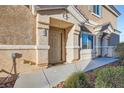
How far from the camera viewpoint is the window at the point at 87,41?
11195 mm

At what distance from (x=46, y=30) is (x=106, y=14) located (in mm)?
6226

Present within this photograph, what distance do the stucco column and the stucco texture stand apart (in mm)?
215

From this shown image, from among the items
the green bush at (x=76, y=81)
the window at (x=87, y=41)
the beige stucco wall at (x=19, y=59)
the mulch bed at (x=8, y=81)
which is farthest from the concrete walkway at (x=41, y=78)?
the window at (x=87, y=41)

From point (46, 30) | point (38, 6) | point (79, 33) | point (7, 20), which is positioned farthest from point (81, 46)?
point (7, 20)

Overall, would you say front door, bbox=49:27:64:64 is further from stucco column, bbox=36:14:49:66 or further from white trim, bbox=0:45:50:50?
white trim, bbox=0:45:50:50

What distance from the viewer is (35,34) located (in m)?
8.02

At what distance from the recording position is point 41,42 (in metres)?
8.20

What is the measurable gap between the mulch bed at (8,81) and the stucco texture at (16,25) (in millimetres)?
1181

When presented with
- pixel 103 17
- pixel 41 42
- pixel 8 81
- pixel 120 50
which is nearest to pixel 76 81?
pixel 8 81

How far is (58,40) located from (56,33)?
1.20 feet

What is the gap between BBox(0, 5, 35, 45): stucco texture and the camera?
7066 millimetres

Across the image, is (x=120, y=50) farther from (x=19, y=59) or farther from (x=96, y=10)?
(x=19, y=59)

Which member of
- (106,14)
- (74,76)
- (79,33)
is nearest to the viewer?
(74,76)
